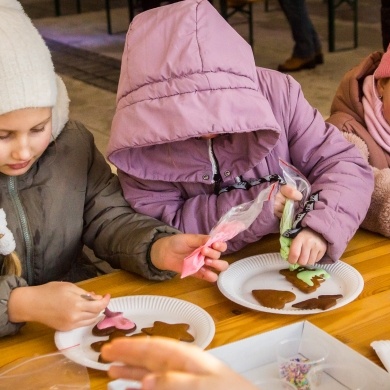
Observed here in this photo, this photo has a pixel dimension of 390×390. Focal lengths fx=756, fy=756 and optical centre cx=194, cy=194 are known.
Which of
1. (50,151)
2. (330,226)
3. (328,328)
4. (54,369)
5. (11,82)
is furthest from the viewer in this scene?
(50,151)

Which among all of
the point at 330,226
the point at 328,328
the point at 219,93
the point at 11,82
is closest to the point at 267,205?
the point at 330,226

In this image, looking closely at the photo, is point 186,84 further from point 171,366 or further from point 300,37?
point 300,37

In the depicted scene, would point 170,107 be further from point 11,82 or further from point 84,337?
point 84,337

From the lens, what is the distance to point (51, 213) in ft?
5.45

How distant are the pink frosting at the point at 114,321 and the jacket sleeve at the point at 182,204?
1.20ft

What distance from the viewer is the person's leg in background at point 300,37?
19.2 ft

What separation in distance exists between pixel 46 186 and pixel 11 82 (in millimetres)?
296

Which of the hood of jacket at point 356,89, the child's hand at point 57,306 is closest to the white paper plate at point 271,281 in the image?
the child's hand at point 57,306

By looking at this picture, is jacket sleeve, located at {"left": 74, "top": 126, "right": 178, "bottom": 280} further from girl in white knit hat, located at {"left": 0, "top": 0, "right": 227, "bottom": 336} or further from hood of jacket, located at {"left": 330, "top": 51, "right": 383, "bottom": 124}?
hood of jacket, located at {"left": 330, "top": 51, "right": 383, "bottom": 124}

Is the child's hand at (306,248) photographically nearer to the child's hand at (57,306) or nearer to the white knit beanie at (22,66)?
the child's hand at (57,306)

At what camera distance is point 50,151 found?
1684mm

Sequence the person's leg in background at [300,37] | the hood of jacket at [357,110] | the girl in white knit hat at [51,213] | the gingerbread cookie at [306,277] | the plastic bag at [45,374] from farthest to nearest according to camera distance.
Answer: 1. the person's leg in background at [300,37]
2. the hood of jacket at [357,110]
3. the gingerbread cookie at [306,277]
4. the girl in white knit hat at [51,213]
5. the plastic bag at [45,374]

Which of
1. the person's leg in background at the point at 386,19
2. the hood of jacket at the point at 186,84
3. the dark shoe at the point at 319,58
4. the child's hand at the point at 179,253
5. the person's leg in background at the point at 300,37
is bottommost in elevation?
the dark shoe at the point at 319,58

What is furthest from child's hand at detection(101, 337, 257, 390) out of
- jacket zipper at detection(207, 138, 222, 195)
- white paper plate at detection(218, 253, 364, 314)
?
jacket zipper at detection(207, 138, 222, 195)
